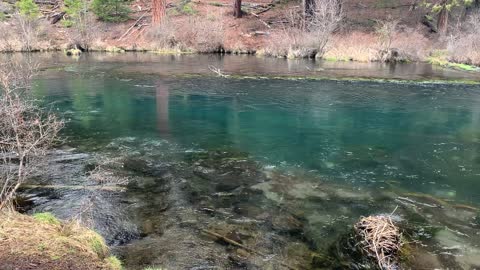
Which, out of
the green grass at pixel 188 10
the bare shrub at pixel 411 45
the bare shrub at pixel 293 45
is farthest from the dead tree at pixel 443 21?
the green grass at pixel 188 10

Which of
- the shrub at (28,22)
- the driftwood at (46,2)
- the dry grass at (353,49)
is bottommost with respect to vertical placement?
the dry grass at (353,49)

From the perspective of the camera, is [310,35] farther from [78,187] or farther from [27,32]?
[78,187]

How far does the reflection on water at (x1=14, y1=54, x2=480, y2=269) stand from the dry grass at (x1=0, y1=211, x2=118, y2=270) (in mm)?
1068

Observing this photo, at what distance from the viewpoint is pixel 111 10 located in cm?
5603

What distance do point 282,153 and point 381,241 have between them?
6.88m

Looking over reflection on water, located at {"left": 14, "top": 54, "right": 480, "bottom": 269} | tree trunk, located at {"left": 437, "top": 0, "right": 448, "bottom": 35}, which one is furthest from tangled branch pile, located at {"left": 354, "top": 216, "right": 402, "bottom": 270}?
tree trunk, located at {"left": 437, "top": 0, "right": 448, "bottom": 35}

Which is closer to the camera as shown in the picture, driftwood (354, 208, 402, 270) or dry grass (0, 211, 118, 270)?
dry grass (0, 211, 118, 270)

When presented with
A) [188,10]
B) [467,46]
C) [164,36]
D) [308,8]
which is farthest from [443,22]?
[164,36]

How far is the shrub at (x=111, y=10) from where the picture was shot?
55.0m

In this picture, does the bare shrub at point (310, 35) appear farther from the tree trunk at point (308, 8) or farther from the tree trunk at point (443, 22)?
the tree trunk at point (443, 22)

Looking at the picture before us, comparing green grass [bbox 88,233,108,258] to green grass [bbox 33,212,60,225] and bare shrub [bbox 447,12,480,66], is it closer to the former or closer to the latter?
green grass [bbox 33,212,60,225]

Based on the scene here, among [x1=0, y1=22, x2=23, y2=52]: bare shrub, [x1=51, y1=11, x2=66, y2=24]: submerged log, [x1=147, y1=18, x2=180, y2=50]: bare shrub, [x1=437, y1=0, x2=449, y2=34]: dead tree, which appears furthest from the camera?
[x1=51, y1=11, x2=66, y2=24]: submerged log

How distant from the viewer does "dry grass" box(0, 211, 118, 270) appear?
616 centimetres

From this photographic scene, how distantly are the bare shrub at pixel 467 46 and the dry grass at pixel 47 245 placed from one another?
3766 cm
